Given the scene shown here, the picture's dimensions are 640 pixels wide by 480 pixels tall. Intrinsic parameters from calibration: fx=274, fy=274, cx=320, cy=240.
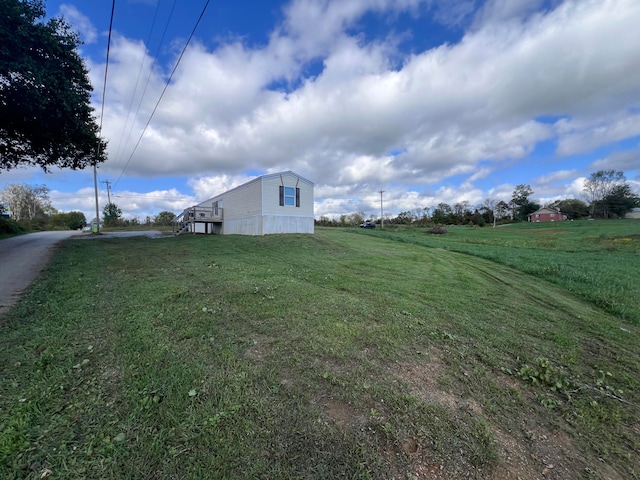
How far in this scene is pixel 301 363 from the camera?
113 inches

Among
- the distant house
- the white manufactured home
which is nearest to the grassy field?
the white manufactured home

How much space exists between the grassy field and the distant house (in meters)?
85.4

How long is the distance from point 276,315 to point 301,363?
1.38m

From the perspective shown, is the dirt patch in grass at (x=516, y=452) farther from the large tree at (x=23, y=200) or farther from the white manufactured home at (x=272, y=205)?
the large tree at (x=23, y=200)

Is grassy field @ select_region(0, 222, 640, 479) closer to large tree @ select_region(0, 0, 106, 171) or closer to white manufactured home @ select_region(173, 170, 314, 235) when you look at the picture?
large tree @ select_region(0, 0, 106, 171)

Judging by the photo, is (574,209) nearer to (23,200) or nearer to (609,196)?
(609,196)

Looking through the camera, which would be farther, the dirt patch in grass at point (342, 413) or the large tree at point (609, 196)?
Result: the large tree at point (609, 196)

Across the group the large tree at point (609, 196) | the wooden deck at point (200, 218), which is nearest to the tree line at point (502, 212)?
the large tree at point (609, 196)

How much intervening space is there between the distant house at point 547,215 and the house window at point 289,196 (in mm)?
80038

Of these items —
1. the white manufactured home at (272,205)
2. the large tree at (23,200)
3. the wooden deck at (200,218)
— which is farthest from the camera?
the large tree at (23,200)

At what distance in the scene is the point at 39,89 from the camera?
10.7 m

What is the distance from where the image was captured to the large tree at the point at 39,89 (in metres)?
9.76

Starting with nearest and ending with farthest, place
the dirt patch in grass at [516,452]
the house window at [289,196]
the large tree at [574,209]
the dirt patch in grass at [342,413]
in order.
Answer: the dirt patch in grass at [516,452], the dirt patch in grass at [342,413], the house window at [289,196], the large tree at [574,209]

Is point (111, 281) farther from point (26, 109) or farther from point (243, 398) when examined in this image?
point (26, 109)
